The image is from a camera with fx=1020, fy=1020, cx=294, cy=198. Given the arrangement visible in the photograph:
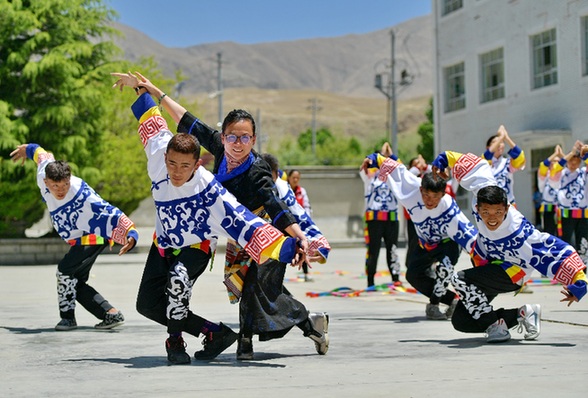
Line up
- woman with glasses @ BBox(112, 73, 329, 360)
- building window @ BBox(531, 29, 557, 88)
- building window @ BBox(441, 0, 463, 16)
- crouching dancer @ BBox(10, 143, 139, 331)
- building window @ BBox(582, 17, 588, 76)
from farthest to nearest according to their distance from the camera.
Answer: building window @ BBox(441, 0, 463, 16) → building window @ BBox(531, 29, 557, 88) → building window @ BBox(582, 17, 588, 76) → crouching dancer @ BBox(10, 143, 139, 331) → woman with glasses @ BBox(112, 73, 329, 360)

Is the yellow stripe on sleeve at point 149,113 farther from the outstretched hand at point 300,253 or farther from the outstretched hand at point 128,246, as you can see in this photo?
the outstretched hand at point 300,253

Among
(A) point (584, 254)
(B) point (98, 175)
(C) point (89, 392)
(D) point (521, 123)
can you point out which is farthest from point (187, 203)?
(D) point (521, 123)

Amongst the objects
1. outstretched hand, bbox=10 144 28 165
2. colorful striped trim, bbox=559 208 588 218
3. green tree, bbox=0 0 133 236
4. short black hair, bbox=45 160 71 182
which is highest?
green tree, bbox=0 0 133 236

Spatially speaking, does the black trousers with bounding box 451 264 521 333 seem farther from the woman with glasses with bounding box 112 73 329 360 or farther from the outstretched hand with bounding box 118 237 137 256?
the outstretched hand with bounding box 118 237 137 256

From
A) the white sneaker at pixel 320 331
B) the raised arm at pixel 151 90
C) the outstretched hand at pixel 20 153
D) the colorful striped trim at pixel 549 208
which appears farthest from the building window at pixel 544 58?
the white sneaker at pixel 320 331

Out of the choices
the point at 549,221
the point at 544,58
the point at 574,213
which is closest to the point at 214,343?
the point at 574,213

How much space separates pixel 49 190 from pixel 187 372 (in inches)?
144

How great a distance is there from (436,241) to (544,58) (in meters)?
19.2

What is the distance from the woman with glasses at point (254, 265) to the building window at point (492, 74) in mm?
23866

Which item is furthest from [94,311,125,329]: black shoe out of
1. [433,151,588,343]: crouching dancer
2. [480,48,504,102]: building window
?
[480,48,504,102]: building window

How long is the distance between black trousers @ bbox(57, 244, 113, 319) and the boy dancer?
2.92 metres

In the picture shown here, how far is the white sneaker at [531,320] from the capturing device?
7.61 meters

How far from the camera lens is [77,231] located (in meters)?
9.41

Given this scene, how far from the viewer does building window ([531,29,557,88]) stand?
27.0m
